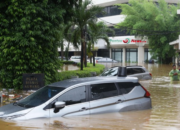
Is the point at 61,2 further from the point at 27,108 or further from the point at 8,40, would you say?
the point at 27,108

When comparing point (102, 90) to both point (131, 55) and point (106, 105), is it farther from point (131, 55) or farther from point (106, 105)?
point (131, 55)

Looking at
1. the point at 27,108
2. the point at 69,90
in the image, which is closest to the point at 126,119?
the point at 69,90

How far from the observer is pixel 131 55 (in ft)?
202

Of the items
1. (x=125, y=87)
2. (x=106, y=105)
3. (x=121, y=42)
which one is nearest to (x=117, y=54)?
(x=121, y=42)

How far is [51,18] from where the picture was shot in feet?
49.2

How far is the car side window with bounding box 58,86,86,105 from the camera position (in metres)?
7.18

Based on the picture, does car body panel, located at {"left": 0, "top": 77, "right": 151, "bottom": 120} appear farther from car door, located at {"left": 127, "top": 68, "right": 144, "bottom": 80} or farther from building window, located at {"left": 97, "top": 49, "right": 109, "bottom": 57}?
building window, located at {"left": 97, "top": 49, "right": 109, "bottom": 57}

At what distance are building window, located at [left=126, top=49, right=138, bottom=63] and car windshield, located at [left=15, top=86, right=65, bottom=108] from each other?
54059mm

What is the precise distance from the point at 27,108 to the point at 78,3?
11.0m

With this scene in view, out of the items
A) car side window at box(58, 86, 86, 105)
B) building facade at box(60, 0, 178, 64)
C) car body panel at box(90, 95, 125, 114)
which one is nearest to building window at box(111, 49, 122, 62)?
building facade at box(60, 0, 178, 64)

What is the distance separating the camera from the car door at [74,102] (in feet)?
23.3

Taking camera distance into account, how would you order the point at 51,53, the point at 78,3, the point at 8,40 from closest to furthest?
the point at 8,40, the point at 51,53, the point at 78,3

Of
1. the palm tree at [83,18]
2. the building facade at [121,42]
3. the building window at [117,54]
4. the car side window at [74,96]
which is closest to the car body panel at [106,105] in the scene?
the car side window at [74,96]

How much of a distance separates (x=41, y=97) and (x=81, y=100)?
1.01 m
